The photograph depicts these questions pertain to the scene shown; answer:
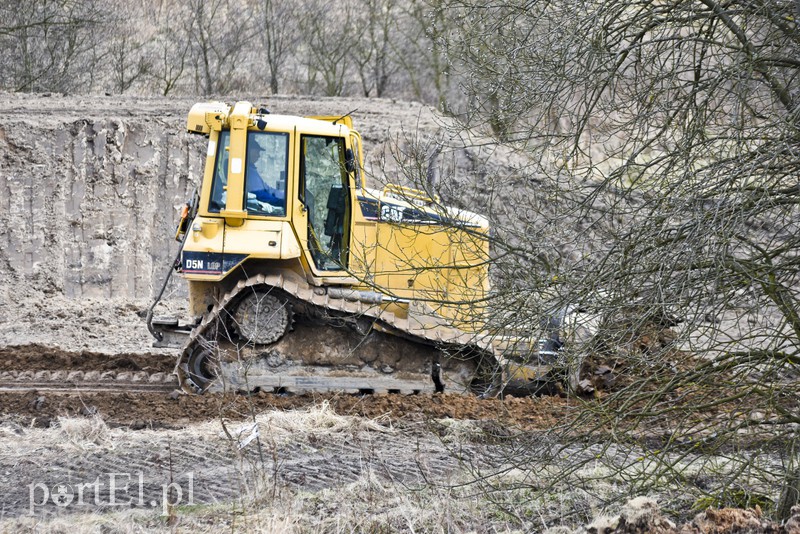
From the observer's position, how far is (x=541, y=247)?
5.66 meters

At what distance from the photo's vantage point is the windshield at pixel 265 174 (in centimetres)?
901

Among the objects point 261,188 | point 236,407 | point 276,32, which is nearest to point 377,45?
point 276,32

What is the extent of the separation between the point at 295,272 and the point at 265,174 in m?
1.06

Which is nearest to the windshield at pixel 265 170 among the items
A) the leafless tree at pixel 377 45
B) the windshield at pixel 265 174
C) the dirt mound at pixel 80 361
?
the windshield at pixel 265 174

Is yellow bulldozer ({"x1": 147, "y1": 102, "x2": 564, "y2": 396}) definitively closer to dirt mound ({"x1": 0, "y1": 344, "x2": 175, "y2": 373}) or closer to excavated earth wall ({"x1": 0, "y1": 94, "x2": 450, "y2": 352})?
dirt mound ({"x1": 0, "y1": 344, "x2": 175, "y2": 373})

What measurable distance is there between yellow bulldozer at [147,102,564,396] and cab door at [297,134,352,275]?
0.03 ft

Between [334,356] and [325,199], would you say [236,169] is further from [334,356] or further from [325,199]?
[334,356]

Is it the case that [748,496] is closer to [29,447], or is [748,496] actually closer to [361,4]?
[29,447]

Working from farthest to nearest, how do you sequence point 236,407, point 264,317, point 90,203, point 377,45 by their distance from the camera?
1. point 377,45
2. point 90,203
3. point 264,317
4. point 236,407

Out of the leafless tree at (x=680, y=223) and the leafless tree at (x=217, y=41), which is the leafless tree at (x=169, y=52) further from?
the leafless tree at (x=680, y=223)

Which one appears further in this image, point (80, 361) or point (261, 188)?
point (80, 361)

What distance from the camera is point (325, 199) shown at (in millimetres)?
9172

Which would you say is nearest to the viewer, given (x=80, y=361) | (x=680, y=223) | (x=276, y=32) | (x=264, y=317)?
(x=680, y=223)

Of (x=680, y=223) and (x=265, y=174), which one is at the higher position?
(x=265, y=174)
